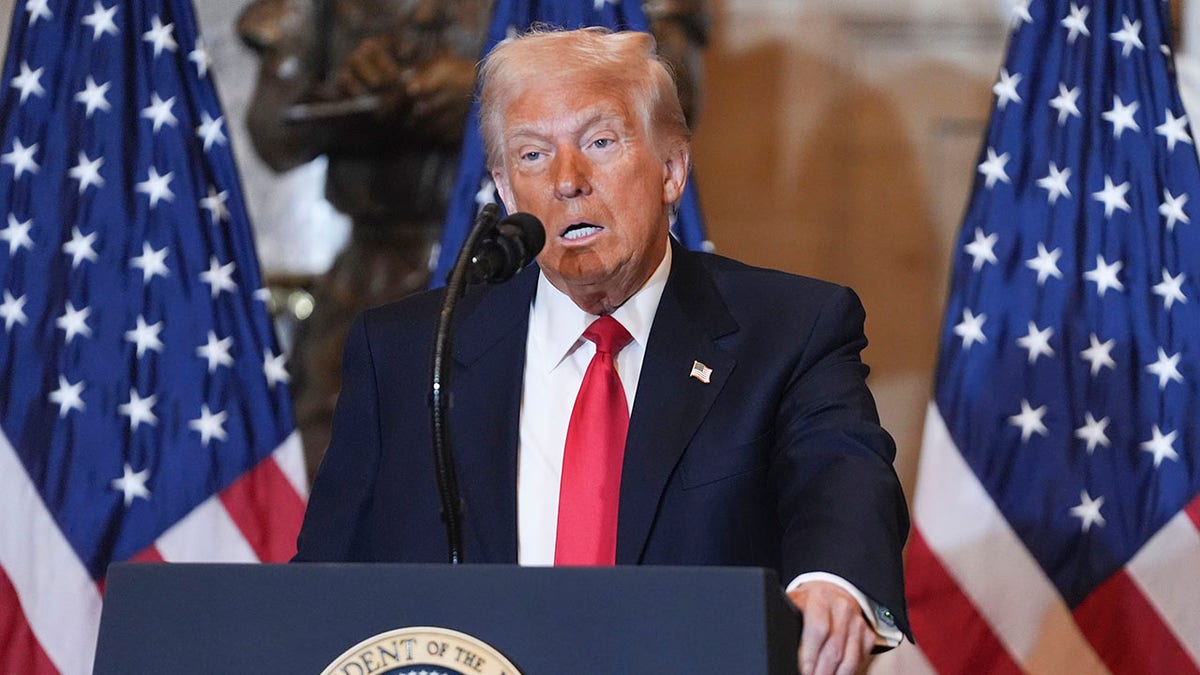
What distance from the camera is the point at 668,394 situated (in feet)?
6.82

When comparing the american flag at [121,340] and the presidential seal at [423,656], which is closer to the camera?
the presidential seal at [423,656]

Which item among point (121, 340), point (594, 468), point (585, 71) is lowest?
point (121, 340)

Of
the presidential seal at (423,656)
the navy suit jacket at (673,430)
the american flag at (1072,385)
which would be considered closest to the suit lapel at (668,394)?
the navy suit jacket at (673,430)

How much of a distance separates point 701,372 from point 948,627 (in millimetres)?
1711

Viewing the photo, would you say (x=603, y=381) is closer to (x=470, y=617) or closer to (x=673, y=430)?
(x=673, y=430)

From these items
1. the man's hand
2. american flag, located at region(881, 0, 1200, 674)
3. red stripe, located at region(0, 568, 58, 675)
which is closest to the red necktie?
the man's hand

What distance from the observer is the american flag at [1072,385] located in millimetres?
3475

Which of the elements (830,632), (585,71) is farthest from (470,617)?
(585,71)

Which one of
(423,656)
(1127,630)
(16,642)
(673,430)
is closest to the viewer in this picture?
(423,656)

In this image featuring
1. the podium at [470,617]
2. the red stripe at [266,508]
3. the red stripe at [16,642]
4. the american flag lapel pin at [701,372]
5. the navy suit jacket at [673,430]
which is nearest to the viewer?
the podium at [470,617]

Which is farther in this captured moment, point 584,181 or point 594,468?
point 584,181

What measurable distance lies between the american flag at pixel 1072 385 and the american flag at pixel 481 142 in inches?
26.7

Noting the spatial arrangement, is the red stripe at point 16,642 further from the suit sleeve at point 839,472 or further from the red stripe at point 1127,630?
the red stripe at point 1127,630

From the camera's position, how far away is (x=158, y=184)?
3734 millimetres
